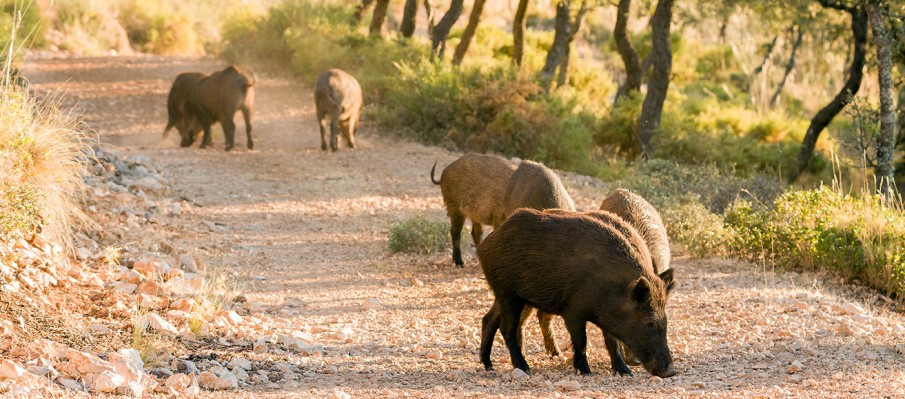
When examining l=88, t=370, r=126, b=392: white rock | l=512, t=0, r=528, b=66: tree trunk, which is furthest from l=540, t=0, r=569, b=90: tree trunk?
l=88, t=370, r=126, b=392: white rock

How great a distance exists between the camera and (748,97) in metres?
26.3

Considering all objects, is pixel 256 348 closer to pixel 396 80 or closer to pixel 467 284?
pixel 467 284

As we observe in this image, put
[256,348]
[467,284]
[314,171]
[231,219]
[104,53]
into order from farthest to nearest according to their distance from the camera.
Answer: [104,53] < [314,171] < [231,219] < [467,284] < [256,348]

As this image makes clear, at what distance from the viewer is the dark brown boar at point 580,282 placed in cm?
554

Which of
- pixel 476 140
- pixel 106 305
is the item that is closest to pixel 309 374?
pixel 106 305

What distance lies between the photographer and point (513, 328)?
19.6 feet

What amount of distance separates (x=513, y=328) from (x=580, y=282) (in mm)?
554

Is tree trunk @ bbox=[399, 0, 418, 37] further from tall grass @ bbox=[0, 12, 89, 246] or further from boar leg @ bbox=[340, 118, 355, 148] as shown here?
tall grass @ bbox=[0, 12, 89, 246]

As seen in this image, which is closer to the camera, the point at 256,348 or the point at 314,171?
the point at 256,348

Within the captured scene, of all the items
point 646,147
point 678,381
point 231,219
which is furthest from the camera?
point 646,147

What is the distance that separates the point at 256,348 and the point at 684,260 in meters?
4.73

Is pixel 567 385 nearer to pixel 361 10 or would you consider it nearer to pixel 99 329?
pixel 99 329

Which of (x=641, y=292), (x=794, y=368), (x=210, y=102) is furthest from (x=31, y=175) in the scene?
(x=210, y=102)

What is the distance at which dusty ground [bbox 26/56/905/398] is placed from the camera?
18.9 ft
